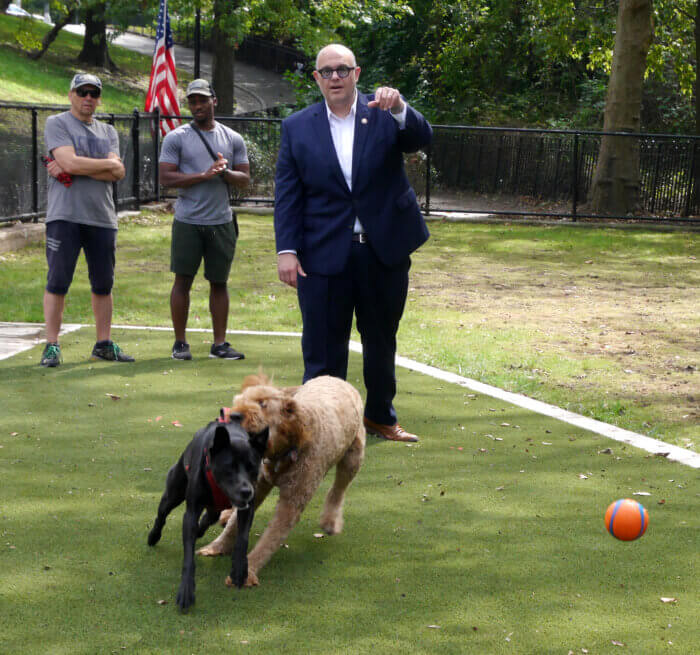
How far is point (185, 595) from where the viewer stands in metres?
3.73

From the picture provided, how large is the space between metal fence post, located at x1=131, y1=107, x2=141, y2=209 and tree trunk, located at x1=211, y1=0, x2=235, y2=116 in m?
11.0

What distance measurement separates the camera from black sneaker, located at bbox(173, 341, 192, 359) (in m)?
8.27

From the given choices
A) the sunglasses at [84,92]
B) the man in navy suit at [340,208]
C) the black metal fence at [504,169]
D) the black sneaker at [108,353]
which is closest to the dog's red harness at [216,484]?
the man in navy suit at [340,208]

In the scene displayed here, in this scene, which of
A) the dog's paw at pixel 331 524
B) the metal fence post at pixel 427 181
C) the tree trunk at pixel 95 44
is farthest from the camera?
the tree trunk at pixel 95 44

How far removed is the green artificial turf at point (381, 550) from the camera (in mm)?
3600

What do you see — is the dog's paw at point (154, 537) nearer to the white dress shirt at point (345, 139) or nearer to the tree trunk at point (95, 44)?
the white dress shirt at point (345, 139)

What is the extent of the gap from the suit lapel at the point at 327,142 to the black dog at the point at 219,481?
79.5 inches

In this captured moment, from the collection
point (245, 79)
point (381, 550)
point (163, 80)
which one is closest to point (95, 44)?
point (245, 79)

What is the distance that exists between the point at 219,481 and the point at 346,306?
2197 mm

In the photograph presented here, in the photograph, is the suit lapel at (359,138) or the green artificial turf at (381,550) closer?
the green artificial turf at (381,550)

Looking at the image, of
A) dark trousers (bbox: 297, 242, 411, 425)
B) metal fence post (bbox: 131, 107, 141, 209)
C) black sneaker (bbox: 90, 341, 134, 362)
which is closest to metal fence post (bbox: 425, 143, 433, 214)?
metal fence post (bbox: 131, 107, 141, 209)

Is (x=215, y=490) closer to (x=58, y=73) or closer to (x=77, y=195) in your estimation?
(x=77, y=195)

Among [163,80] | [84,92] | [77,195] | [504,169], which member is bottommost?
[77,195]

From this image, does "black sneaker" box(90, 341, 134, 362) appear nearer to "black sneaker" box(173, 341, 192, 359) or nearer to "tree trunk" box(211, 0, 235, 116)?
"black sneaker" box(173, 341, 192, 359)
